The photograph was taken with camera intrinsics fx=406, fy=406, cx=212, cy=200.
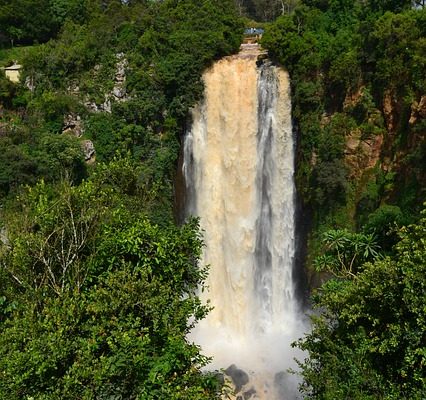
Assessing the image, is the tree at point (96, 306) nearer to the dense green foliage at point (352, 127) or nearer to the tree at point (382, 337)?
the tree at point (382, 337)

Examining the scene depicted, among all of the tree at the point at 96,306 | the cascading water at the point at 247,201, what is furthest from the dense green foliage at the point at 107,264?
the cascading water at the point at 247,201

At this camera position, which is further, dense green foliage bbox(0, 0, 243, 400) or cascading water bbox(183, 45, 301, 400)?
cascading water bbox(183, 45, 301, 400)

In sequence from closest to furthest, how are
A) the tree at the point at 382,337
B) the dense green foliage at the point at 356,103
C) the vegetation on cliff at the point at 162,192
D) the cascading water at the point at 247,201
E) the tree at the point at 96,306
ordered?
the tree at the point at 96,306 → the vegetation on cliff at the point at 162,192 → the tree at the point at 382,337 → the dense green foliage at the point at 356,103 → the cascading water at the point at 247,201

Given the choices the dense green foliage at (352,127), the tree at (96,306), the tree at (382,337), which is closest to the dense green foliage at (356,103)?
the dense green foliage at (352,127)

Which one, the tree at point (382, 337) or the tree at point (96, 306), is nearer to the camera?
the tree at point (96, 306)

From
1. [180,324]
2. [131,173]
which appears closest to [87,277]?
[180,324]

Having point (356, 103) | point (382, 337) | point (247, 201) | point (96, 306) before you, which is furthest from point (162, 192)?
point (382, 337)

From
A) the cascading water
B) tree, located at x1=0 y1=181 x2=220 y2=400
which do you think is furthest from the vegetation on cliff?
the cascading water

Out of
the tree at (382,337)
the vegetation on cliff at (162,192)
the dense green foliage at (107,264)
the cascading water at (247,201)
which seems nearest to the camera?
the dense green foliage at (107,264)

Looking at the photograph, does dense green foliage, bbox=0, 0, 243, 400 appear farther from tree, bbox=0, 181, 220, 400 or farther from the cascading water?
the cascading water
